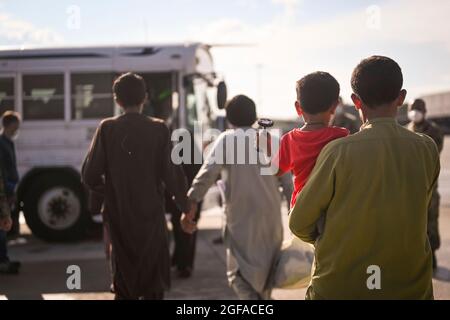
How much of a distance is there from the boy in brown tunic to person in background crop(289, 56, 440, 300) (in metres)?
2.08

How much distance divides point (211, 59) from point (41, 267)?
4.91 metres

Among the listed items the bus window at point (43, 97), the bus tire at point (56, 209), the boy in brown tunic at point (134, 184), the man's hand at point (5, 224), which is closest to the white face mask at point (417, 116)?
the boy in brown tunic at point (134, 184)

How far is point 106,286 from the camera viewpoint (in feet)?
22.5

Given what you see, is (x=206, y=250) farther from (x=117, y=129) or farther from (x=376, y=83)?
(x=376, y=83)

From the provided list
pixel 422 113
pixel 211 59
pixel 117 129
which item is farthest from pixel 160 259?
pixel 211 59

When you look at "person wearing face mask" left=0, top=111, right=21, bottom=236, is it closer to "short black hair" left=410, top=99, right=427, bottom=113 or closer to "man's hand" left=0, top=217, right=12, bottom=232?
"man's hand" left=0, top=217, right=12, bottom=232

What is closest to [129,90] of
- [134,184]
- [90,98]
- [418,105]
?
[134,184]

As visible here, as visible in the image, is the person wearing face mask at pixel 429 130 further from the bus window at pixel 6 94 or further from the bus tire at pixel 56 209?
the bus window at pixel 6 94

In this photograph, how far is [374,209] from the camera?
2.36m

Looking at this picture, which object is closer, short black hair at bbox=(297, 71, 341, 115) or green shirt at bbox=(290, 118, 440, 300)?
green shirt at bbox=(290, 118, 440, 300)

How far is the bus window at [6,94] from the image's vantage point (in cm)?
999

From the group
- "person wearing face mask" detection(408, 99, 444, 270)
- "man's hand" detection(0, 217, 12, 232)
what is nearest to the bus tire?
"man's hand" detection(0, 217, 12, 232)

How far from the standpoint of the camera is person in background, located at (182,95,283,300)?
470cm

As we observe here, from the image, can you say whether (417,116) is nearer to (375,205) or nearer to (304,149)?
(304,149)
